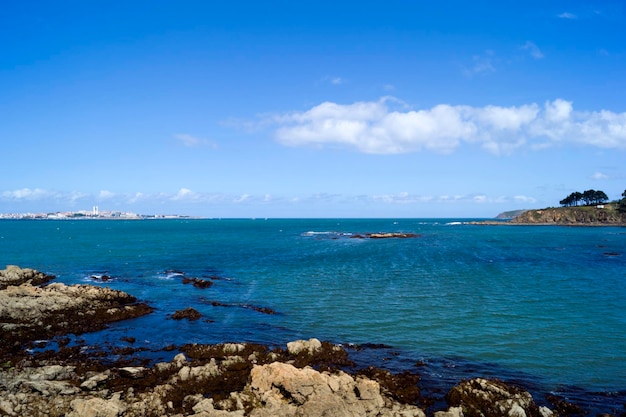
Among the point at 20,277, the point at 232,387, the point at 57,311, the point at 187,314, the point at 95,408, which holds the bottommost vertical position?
the point at 187,314

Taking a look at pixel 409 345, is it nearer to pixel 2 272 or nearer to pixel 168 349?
pixel 168 349

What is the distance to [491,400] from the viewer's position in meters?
18.5

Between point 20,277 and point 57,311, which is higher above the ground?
point 20,277

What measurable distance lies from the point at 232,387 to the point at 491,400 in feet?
39.3

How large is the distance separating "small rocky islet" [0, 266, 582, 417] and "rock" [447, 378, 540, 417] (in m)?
0.04

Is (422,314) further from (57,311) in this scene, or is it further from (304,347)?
(57,311)

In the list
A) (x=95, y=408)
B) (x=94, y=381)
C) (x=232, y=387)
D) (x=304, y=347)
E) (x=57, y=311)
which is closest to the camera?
(x=95, y=408)

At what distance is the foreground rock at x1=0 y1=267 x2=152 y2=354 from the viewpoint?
97.4 feet

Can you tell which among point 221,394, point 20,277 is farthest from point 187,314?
point 20,277

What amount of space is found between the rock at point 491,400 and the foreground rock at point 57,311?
86.3ft

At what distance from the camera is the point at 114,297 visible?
40344mm

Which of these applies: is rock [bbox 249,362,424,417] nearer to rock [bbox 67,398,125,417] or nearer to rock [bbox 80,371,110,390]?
rock [bbox 67,398,125,417]

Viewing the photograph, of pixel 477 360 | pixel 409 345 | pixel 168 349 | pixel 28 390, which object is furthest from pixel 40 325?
pixel 477 360

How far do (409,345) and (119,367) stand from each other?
1787cm
